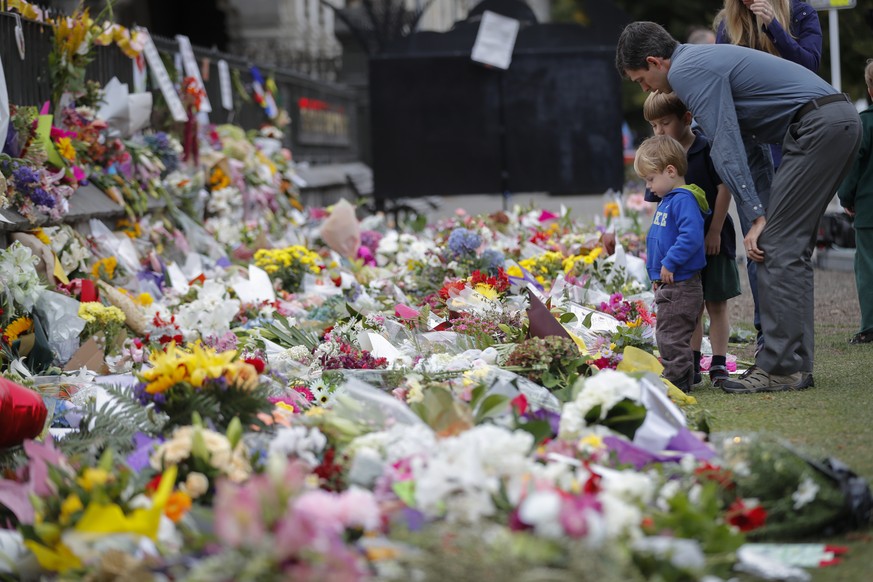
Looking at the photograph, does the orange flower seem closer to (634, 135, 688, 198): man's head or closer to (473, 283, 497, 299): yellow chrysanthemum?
(634, 135, 688, 198): man's head

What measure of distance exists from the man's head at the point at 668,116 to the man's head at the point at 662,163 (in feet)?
0.81

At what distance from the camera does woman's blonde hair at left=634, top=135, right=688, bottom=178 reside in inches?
200

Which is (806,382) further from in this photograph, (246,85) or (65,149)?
(246,85)

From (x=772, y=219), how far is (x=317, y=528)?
3.00 m

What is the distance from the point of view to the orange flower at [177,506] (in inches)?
106

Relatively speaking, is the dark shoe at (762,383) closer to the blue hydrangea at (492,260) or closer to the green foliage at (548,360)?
the green foliage at (548,360)

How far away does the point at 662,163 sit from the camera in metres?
5.07

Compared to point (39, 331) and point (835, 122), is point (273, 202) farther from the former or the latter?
point (835, 122)

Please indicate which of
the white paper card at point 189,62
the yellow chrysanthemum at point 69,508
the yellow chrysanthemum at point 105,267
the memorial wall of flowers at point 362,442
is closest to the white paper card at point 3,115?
the memorial wall of flowers at point 362,442

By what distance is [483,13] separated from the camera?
528 inches

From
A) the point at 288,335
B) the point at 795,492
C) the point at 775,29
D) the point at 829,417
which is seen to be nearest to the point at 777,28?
the point at 775,29

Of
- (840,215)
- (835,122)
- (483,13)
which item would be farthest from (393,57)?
(835,122)

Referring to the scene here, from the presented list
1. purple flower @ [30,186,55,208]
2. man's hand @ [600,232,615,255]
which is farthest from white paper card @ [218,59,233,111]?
man's hand @ [600,232,615,255]

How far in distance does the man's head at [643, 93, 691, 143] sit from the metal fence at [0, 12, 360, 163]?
364cm
